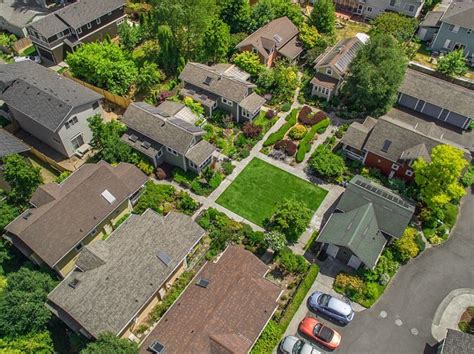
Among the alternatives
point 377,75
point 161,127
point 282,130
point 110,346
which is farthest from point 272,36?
point 110,346

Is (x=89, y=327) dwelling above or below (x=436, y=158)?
below

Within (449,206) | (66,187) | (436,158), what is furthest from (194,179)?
(449,206)

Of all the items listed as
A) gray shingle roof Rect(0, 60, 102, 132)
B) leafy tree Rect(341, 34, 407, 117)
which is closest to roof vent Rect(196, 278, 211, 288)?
gray shingle roof Rect(0, 60, 102, 132)

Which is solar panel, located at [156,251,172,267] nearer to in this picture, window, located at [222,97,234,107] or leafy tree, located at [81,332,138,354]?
leafy tree, located at [81,332,138,354]

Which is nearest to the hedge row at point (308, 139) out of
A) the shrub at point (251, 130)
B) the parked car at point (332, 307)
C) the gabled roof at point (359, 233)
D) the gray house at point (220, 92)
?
the shrub at point (251, 130)

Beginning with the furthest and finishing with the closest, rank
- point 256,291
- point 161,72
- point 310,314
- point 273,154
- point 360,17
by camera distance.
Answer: point 360,17
point 161,72
point 273,154
point 310,314
point 256,291

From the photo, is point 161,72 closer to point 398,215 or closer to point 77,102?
point 77,102
